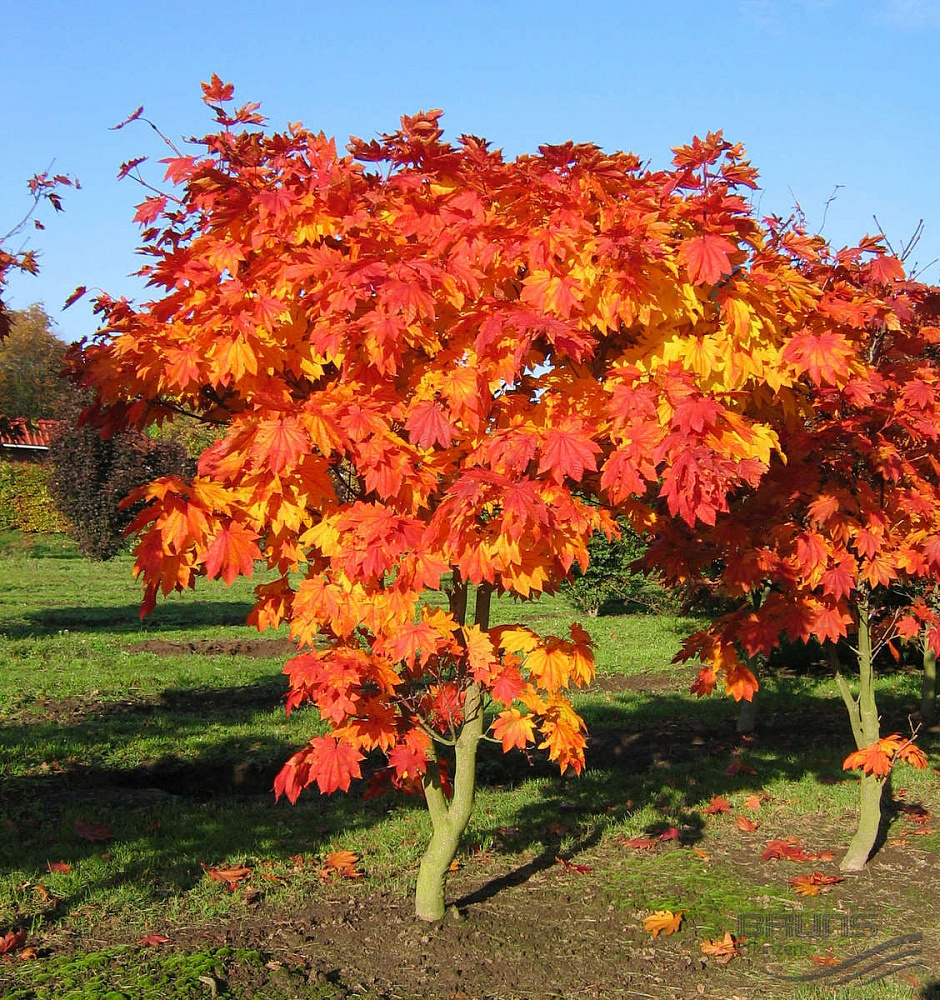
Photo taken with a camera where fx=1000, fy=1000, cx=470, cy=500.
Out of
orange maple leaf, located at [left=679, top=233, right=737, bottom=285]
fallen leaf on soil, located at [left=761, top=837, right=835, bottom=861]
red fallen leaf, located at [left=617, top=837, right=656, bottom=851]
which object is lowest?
red fallen leaf, located at [left=617, top=837, right=656, bottom=851]

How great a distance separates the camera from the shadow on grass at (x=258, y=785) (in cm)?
550

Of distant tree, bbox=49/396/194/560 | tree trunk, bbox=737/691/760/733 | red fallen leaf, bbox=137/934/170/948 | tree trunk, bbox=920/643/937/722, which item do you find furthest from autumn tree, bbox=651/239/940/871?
distant tree, bbox=49/396/194/560

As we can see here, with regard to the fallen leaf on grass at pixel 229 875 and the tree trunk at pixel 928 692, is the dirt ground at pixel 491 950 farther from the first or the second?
the tree trunk at pixel 928 692

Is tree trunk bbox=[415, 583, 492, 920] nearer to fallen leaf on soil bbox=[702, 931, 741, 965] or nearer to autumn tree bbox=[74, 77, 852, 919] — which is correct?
autumn tree bbox=[74, 77, 852, 919]

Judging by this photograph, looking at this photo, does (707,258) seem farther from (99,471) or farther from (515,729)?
(99,471)

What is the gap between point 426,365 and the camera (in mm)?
3701

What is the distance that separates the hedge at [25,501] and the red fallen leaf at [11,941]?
79.9 ft

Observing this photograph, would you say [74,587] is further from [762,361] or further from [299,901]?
[762,361]

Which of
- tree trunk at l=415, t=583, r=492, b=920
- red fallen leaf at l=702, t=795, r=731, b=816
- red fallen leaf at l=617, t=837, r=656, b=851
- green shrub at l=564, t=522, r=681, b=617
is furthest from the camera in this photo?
green shrub at l=564, t=522, r=681, b=617

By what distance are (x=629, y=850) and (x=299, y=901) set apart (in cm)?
200

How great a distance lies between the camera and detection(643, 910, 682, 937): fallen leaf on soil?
178 inches

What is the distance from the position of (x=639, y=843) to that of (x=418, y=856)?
51.3 inches

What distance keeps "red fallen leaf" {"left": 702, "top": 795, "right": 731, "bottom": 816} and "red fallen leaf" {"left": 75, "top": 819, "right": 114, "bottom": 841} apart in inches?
147

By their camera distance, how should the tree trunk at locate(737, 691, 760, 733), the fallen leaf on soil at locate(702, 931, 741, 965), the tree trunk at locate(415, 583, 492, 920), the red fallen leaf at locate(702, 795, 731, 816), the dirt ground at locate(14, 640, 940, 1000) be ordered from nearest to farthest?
the dirt ground at locate(14, 640, 940, 1000) → the fallen leaf on soil at locate(702, 931, 741, 965) → the tree trunk at locate(415, 583, 492, 920) → the red fallen leaf at locate(702, 795, 731, 816) → the tree trunk at locate(737, 691, 760, 733)
